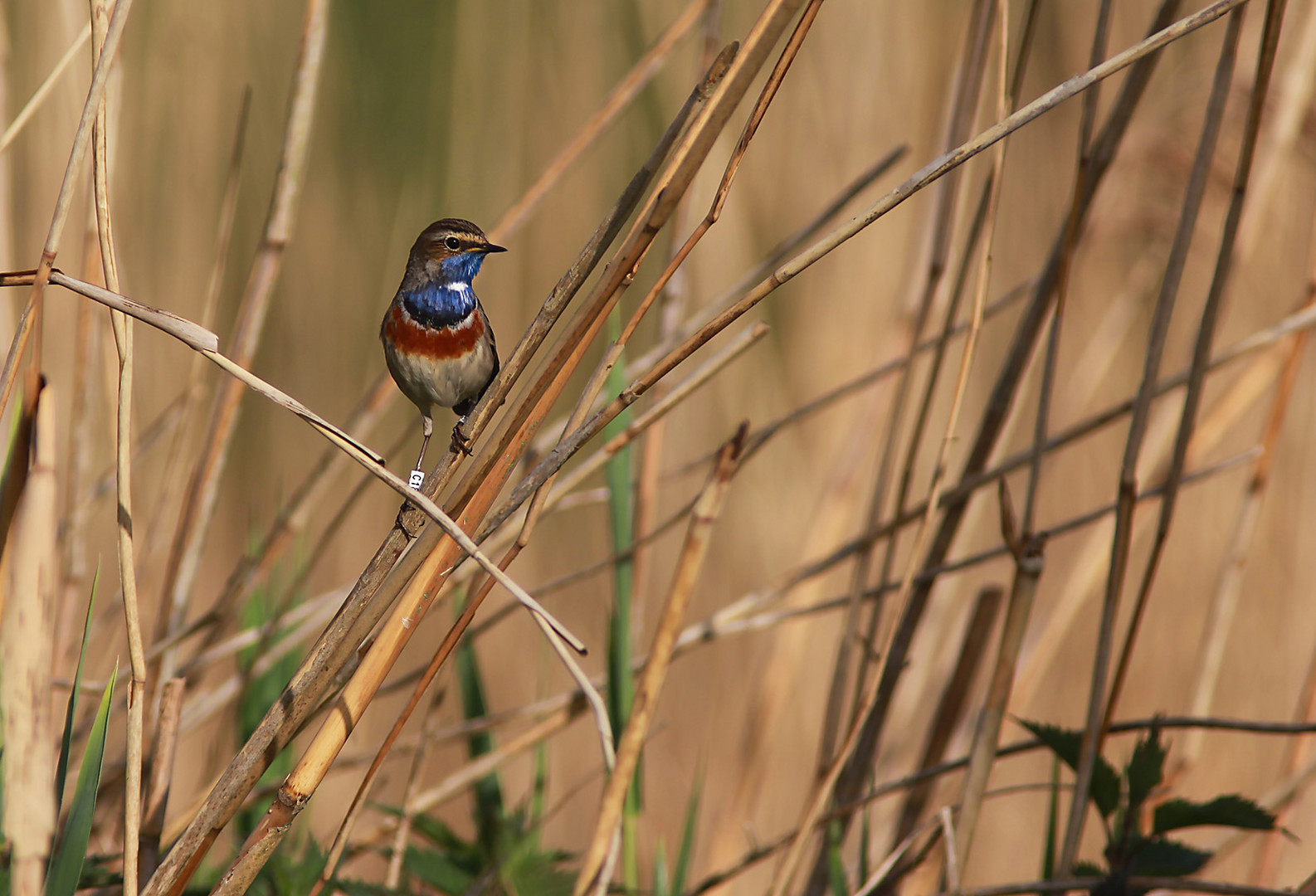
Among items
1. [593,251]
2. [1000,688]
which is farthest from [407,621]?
[1000,688]

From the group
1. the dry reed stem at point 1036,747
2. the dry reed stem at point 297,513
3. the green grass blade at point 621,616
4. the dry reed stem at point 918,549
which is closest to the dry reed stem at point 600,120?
the green grass blade at point 621,616

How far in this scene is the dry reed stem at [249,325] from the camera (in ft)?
3.98

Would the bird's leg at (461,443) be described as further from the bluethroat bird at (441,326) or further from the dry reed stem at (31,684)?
the dry reed stem at (31,684)

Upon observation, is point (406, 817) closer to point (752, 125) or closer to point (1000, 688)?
point (1000, 688)

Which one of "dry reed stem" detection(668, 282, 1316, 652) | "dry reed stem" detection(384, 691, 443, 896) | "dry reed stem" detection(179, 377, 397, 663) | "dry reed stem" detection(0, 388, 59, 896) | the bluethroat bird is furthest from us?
"dry reed stem" detection(179, 377, 397, 663)

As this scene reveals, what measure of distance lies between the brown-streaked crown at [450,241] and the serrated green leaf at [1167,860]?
1.09 meters

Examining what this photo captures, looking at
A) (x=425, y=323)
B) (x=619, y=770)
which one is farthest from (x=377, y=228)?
(x=619, y=770)

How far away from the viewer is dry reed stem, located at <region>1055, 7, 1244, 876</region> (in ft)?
3.91

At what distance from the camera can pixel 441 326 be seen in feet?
3.35

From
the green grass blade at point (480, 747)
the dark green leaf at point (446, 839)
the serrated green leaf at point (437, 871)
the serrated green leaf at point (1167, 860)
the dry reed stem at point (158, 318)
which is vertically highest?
the dry reed stem at point (158, 318)

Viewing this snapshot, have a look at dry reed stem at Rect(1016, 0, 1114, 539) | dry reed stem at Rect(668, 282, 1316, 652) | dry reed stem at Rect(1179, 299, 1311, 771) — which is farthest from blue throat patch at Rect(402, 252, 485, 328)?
dry reed stem at Rect(1179, 299, 1311, 771)

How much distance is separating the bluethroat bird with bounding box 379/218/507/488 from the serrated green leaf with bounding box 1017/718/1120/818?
2.71ft

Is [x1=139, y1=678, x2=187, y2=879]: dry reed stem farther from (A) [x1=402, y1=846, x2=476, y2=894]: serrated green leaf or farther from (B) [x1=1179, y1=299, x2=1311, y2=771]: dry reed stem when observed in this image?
(B) [x1=1179, y1=299, x2=1311, y2=771]: dry reed stem

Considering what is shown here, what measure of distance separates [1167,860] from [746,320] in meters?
1.71
